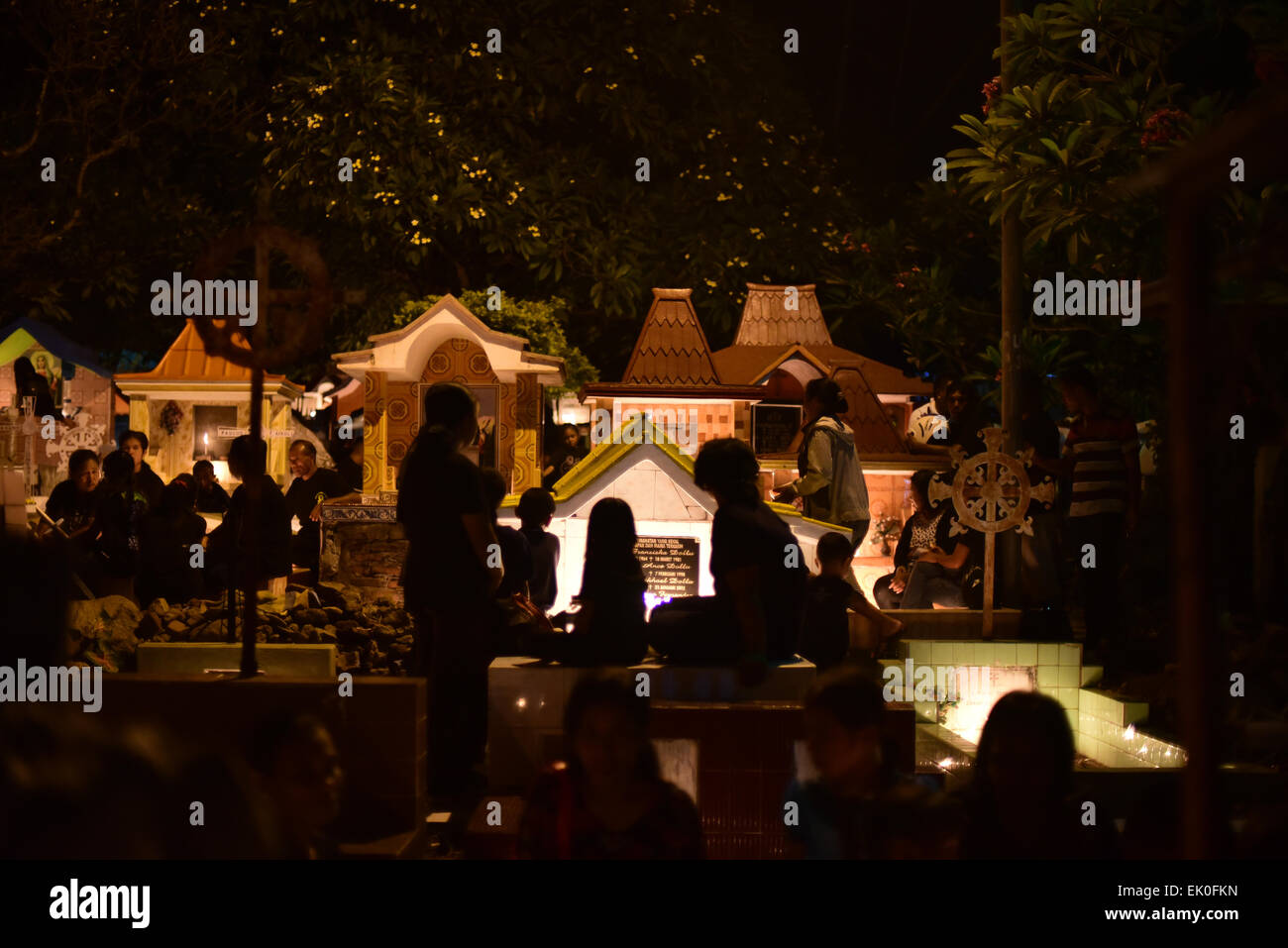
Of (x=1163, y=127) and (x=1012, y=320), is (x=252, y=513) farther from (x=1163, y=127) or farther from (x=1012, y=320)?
(x=1012, y=320)

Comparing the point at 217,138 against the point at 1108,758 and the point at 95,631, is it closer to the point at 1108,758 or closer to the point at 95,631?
the point at 95,631

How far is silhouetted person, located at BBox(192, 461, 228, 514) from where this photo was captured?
12711mm

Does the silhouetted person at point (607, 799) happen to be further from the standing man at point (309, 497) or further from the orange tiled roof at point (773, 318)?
the orange tiled roof at point (773, 318)

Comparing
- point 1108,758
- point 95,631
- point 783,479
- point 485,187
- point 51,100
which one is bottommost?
point 1108,758

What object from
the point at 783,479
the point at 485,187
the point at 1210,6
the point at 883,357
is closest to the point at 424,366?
the point at 783,479

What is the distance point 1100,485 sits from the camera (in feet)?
29.6

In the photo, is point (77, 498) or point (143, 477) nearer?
point (77, 498)

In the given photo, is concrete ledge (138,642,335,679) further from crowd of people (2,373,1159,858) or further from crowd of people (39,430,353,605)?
crowd of people (39,430,353,605)

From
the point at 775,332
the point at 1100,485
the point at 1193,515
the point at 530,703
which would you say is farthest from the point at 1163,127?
the point at 775,332

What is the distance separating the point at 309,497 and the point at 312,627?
3.33 m

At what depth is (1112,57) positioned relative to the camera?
9391 mm

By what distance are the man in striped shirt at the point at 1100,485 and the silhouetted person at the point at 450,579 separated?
4728mm

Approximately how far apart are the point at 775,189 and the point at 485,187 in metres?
5.03

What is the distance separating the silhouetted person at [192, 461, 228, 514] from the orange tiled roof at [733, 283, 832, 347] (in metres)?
8.27
